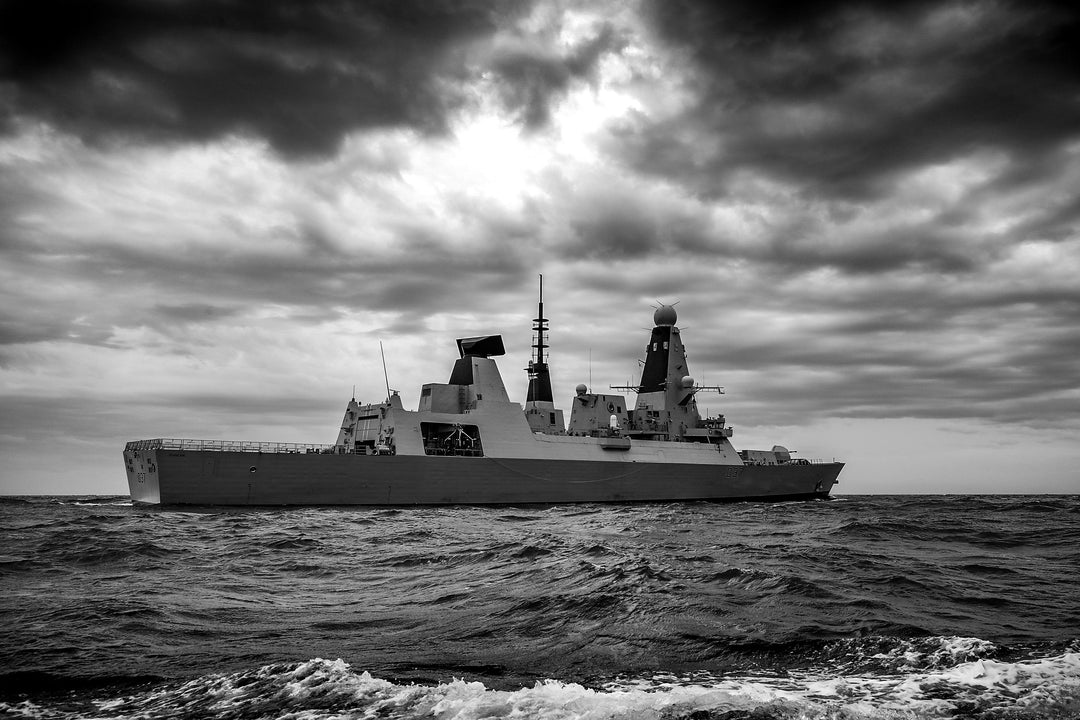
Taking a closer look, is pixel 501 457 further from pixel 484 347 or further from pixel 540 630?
pixel 540 630

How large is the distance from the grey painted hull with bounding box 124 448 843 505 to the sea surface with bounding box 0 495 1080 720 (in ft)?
34.7

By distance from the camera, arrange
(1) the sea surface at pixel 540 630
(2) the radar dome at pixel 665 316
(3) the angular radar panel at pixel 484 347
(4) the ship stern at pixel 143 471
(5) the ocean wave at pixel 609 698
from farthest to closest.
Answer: (2) the radar dome at pixel 665 316
(3) the angular radar panel at pixel 484 347
(4) the ship stern at pixel 143 471
(1) the sea surface at pixel 540 630
(5) the ocean wave at pixel 609 698

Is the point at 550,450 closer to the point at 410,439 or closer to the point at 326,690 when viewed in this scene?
the point at 410,439

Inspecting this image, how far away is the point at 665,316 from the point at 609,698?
38.3 meters

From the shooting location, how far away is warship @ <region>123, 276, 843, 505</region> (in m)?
26.0

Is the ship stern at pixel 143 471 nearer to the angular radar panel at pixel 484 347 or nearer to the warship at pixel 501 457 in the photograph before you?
the warship at pixel 501 457

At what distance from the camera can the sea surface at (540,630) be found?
17.2 feet

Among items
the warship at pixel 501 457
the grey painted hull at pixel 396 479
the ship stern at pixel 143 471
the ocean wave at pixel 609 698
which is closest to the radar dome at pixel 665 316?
the warship at pixel 501 457

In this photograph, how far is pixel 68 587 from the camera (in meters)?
10.0

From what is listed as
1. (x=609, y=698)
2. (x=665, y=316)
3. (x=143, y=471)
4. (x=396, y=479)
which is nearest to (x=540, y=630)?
(x=609, y=698)

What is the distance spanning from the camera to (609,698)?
520cm

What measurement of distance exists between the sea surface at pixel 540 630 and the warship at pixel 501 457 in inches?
440

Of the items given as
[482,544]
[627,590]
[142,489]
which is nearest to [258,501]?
[142,489]

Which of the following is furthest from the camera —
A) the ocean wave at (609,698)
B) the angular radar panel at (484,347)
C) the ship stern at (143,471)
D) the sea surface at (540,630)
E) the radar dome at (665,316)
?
the radar dome at (665,316)
